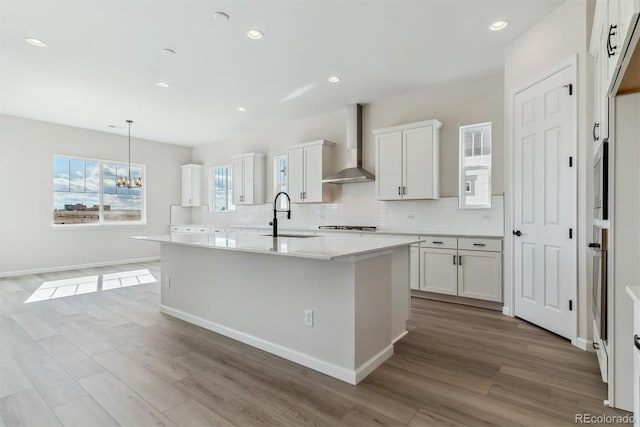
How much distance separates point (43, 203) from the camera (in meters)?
5.98

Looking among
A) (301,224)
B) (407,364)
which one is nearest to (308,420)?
(407,364)

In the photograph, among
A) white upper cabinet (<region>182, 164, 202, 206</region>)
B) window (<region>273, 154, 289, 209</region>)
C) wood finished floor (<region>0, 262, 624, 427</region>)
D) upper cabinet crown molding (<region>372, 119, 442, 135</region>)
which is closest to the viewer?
wood finished floor (<region>0, 262, 624, 427</region>)

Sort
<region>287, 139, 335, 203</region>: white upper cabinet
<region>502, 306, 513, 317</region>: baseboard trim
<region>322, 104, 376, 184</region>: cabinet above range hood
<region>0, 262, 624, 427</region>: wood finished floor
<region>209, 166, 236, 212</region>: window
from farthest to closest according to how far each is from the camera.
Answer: <region>209, 166, 236, 212</region>: window
<region>287, 139, 335, 203</region>: white upper cabinet
<region>322, 104, 376, 184</region>: cabinet above range hood
<region>502, 306, 513, 317</region>: baseboard trim
<region>0, 262, 624, 427</region>: wood finished floor

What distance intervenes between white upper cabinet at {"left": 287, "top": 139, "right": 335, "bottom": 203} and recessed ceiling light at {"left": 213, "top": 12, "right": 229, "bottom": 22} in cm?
273

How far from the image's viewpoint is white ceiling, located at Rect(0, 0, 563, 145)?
282 cm

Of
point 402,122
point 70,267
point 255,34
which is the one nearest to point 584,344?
point 402,122

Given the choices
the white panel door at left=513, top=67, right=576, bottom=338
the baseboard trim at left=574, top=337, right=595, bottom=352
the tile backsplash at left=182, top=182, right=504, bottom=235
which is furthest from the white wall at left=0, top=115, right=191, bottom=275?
the baseboard trim at left=574, top=337, right=595, bottom=352

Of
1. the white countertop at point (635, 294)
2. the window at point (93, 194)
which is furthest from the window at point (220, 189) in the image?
the white countertop at point (635, 294)

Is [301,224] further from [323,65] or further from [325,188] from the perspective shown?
[323,65]

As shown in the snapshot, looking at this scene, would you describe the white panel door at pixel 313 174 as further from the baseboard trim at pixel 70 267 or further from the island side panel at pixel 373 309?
the baseboard trim at pixel 70 267

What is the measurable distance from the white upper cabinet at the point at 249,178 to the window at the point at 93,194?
2541 mm

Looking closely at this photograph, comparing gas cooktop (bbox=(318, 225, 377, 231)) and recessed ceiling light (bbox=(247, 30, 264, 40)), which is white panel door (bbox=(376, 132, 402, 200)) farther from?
recessed ceiling light (bbox=(247, 30, 264, 40))

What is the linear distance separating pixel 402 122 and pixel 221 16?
9.86 ft

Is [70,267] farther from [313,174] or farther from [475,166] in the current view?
[475,166]
